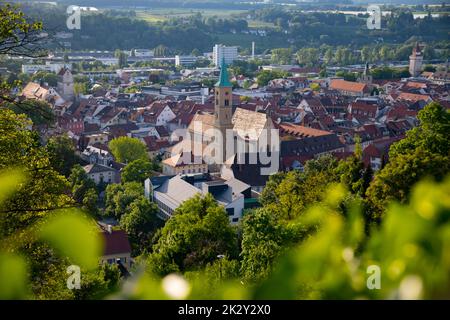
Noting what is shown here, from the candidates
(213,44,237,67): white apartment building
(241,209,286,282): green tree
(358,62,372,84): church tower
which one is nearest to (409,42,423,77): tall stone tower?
(358,62,372,84): church tower

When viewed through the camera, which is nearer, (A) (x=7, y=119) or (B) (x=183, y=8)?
(A) (x=7, y=119)

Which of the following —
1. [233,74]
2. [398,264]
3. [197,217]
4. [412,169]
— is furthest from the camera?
[233,74]

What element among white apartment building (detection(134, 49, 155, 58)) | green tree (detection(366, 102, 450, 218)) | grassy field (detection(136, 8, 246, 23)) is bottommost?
white apartment building (detection(134, 49, 155, 58))

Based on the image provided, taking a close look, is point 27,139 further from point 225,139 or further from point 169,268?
point 225,139

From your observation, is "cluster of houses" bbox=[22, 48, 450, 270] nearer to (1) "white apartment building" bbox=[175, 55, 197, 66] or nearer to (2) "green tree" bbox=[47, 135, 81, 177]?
(2) "green tree" bbox=[47, 135, 81, 177]

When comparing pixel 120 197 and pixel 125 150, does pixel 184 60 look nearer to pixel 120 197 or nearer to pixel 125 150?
pixel 125 150

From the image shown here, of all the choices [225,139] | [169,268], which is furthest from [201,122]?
[169,268]

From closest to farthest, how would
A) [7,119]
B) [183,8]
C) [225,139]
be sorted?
[7,119], [225,139], [183,8]
